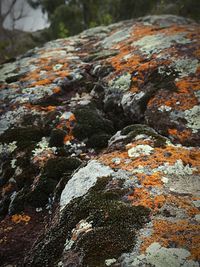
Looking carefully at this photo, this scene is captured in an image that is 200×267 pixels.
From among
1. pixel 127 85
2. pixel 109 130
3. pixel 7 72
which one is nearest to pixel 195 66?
pixel 127 85

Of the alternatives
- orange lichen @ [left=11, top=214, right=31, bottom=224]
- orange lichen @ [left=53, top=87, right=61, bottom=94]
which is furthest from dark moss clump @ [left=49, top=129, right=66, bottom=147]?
orange lichen @ [left=53, top=87, right=61, bottom=94]

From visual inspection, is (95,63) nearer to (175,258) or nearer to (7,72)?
(7,72)

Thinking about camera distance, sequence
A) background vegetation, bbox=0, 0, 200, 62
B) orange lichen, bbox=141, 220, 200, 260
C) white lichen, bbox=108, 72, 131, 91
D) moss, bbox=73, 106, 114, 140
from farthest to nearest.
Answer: background vegetation, bbox=0, 0, 200, 62 < white lichen, bbox=108, 72, 131, 91 < moss, bbox=73, 106, 114, 140 < orange lichen, bbox=141, 220, 200, 260

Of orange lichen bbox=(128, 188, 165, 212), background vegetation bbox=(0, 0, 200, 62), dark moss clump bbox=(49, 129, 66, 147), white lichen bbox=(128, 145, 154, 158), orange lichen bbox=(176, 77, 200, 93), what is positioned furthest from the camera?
background vegetation bbox=(0, 0, 200, 62)

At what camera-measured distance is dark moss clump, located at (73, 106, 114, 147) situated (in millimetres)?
5902

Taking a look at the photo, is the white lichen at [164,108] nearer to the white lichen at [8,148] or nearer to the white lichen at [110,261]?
the white lichen at [8,148]

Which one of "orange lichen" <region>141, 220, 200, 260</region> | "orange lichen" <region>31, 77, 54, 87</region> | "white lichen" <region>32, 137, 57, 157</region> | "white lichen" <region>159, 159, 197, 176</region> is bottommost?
"white lichen" <region>32, 137, 57, 157</region>

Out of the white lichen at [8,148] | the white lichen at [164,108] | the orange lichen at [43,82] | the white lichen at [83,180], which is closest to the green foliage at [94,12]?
→ the orange lichen at [43,82]

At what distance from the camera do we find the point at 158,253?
2896 mm

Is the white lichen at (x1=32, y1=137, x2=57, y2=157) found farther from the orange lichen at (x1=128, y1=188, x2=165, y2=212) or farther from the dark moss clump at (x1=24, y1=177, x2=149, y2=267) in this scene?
the orange lichen at (x1=128, y1=188, x2=165, y2=212)

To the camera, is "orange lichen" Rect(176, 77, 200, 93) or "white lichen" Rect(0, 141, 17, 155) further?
"orange lichen" Rect(176, 77, 200, 93)

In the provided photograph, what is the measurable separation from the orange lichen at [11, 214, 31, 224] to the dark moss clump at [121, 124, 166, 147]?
80.1 inches

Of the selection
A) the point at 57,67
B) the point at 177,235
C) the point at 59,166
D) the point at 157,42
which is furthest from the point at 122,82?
the point at 177,235

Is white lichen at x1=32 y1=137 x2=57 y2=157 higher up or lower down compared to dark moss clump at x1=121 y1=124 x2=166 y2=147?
lower down
